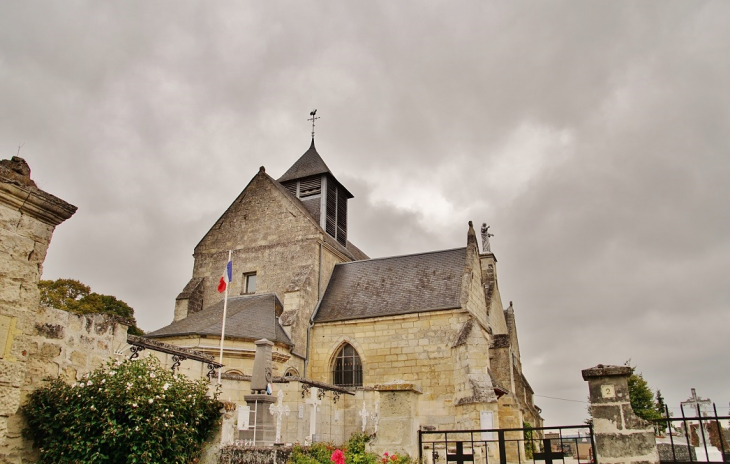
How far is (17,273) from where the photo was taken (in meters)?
4.86

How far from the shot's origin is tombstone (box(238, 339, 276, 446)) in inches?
386

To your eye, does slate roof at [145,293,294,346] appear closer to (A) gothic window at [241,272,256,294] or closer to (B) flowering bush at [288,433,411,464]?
(A) gothic window at [241,272,256,294]

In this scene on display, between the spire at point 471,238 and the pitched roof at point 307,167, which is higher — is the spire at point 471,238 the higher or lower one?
the lower one

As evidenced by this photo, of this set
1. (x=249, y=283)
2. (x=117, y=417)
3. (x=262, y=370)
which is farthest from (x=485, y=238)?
(x=117, y=417)

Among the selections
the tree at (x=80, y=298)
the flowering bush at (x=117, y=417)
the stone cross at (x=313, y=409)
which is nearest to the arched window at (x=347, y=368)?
the stone cross at (x=313, y=409)

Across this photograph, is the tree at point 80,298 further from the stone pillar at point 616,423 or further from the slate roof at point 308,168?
the stone pillar at point 616,423

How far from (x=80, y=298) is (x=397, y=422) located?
31317 mm

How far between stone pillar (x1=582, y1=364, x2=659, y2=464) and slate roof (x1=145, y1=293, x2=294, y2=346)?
10.9 meters

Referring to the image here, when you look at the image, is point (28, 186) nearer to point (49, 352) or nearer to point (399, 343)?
point (49, 352)

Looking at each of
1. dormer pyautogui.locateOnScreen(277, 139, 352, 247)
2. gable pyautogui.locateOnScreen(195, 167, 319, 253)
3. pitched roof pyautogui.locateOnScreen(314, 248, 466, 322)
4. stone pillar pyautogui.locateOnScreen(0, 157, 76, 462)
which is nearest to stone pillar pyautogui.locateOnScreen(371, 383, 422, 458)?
stone pillar pyautogui.locateOnScreen(0, 157, 76, 462)

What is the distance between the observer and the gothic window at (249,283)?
68.6 feet

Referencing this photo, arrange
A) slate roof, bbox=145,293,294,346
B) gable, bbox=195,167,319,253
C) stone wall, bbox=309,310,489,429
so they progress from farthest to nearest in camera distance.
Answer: gable, bbox=195,167,319,253 → slate roof, bbox=145,293,294,346 → stone wall, bbox=309,310,489,429

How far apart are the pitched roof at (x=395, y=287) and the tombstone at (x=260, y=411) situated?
7509mm

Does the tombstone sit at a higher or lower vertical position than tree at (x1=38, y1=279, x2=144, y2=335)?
lower
